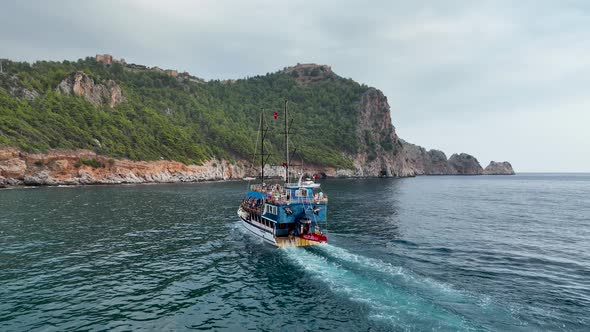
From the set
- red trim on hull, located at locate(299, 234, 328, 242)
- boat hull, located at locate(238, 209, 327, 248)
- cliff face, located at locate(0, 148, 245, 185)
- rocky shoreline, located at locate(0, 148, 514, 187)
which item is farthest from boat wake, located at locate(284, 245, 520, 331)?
cliff face, located at locate(0, 148, 245, 185)

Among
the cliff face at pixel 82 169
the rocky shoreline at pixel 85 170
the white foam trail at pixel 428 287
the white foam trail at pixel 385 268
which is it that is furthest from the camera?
the rocky shoreline at pixel 85 170

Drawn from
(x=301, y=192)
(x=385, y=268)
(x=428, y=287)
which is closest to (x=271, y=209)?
(x=301, y=192)

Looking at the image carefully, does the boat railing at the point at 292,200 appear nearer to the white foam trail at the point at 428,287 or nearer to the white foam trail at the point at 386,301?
the white foam trail at the point at 428,287

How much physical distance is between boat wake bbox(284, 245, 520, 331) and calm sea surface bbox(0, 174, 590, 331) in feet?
0.39

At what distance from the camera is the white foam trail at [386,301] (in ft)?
57.7

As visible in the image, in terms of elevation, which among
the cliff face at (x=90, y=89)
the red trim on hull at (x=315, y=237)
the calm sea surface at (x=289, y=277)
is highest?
the cliff face at (x=90, y=89)

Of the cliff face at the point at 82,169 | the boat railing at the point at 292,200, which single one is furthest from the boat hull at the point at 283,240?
the cliff face at the point at 82,169

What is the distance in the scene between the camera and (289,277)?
84.4ft

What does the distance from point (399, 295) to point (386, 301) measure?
4.77 feet

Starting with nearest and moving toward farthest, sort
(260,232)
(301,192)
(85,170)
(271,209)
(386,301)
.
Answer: (386,301) → (301,192) → (271,209) → (260,232) → (85,170)

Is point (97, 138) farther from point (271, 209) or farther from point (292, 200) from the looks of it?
point (292, 200)

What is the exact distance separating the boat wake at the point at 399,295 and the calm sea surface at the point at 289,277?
0.12 metres

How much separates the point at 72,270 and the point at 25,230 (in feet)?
67.9

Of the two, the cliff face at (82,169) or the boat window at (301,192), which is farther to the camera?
the cliff face at (82,169)
